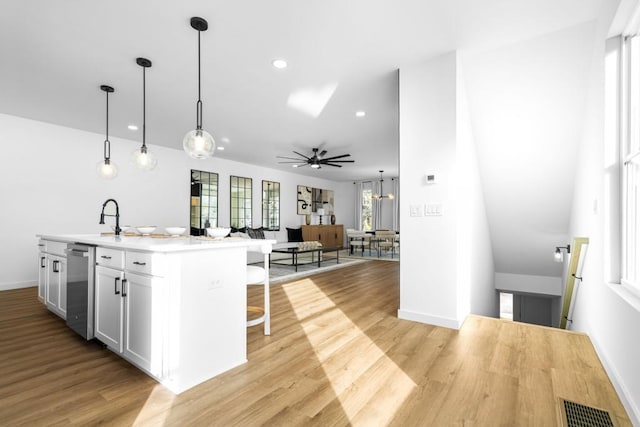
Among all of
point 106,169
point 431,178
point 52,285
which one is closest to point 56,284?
point 52,285

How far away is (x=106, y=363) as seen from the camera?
7.20 ft

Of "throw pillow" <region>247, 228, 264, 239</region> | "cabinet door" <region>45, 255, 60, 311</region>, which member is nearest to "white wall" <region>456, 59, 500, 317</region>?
"cabinet door" <region>45, 255, 60, 311</region>

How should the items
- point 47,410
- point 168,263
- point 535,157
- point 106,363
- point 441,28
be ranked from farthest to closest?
point 535,157
point 441,28
point 106,363
point 168,263
point 47,410

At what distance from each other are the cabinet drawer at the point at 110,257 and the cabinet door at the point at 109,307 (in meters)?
0.04

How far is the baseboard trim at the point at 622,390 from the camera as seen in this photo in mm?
1536

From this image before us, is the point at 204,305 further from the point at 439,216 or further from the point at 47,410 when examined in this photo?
the point at 439,216

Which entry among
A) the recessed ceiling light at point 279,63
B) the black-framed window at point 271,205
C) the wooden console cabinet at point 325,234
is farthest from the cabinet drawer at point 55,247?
the wooden console cabinet at point 325,234

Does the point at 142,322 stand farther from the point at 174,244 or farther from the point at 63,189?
the point at 63,189

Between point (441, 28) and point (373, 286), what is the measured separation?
3.60 m

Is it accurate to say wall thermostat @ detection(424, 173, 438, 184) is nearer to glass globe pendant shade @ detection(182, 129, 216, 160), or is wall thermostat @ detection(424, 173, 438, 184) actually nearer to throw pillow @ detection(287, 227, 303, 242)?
glass globe pendant shade @ detection(182, 129, 216, 160)

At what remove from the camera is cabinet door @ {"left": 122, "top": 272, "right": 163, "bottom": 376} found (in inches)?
73.7

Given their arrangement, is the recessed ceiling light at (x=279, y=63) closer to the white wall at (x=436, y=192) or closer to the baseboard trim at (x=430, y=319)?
the white wall at (x=436, y=192)

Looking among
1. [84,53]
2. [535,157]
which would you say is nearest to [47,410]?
[84,53]

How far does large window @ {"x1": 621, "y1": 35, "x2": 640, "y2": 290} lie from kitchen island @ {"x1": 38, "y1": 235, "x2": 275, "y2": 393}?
99.1 inches
